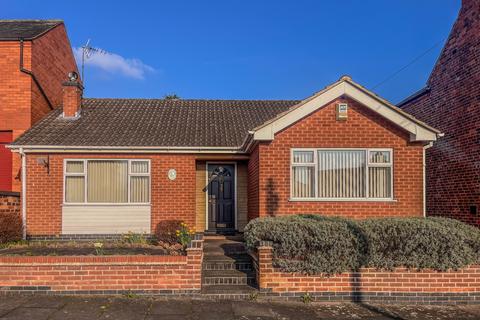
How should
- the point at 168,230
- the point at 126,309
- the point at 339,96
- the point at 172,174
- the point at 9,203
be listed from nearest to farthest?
the point at 126,309
the point at 339,96
the point at 168,230
the point at 9,203
the point at 172,174

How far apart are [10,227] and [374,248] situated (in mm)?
9207

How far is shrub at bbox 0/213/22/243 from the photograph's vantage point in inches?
389

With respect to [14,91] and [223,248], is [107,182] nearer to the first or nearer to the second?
[223,248]

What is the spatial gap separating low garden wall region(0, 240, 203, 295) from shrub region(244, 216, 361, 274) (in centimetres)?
155

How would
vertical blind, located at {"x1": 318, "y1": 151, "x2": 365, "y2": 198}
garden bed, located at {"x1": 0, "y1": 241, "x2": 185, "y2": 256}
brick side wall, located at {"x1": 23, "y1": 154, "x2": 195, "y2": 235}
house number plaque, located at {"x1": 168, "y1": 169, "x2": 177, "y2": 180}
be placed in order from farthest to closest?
house number plaque, located at {"x1": 168, "y1": 169, "x2": 177, "y2": 180}, brick side wall, located at {"x1": 23, "y1": 154, "x2": 195, "y2": 235}, vertical blind, located at {"x1": 318, "y1": 151, "x2": 365, "y2": 198}, garden bed, located at {"x1": 0, "y1": 241, "x2": 185, "y2": 256}

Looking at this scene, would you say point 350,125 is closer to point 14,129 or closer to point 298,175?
point 298,175

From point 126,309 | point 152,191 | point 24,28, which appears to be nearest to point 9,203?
point 152,191

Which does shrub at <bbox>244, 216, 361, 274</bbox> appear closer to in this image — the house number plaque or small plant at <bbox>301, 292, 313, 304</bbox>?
small plant at <bbox>301, 292, 313, 304</bbox>

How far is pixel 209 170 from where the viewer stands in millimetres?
12125

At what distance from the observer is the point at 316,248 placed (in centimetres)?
695

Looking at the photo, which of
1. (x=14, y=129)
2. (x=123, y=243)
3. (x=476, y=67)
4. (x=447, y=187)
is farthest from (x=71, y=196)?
(x=476, y=67)

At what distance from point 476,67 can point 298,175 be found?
570 cm

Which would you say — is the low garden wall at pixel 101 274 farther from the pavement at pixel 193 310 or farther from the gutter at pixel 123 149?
the gutter at pixel 123 149

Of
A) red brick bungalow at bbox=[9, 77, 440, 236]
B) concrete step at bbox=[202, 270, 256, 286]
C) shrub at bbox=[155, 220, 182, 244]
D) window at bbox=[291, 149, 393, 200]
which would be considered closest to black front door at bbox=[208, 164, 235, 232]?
red brick bungalow at bbox=[9, 77, 440, 236]
